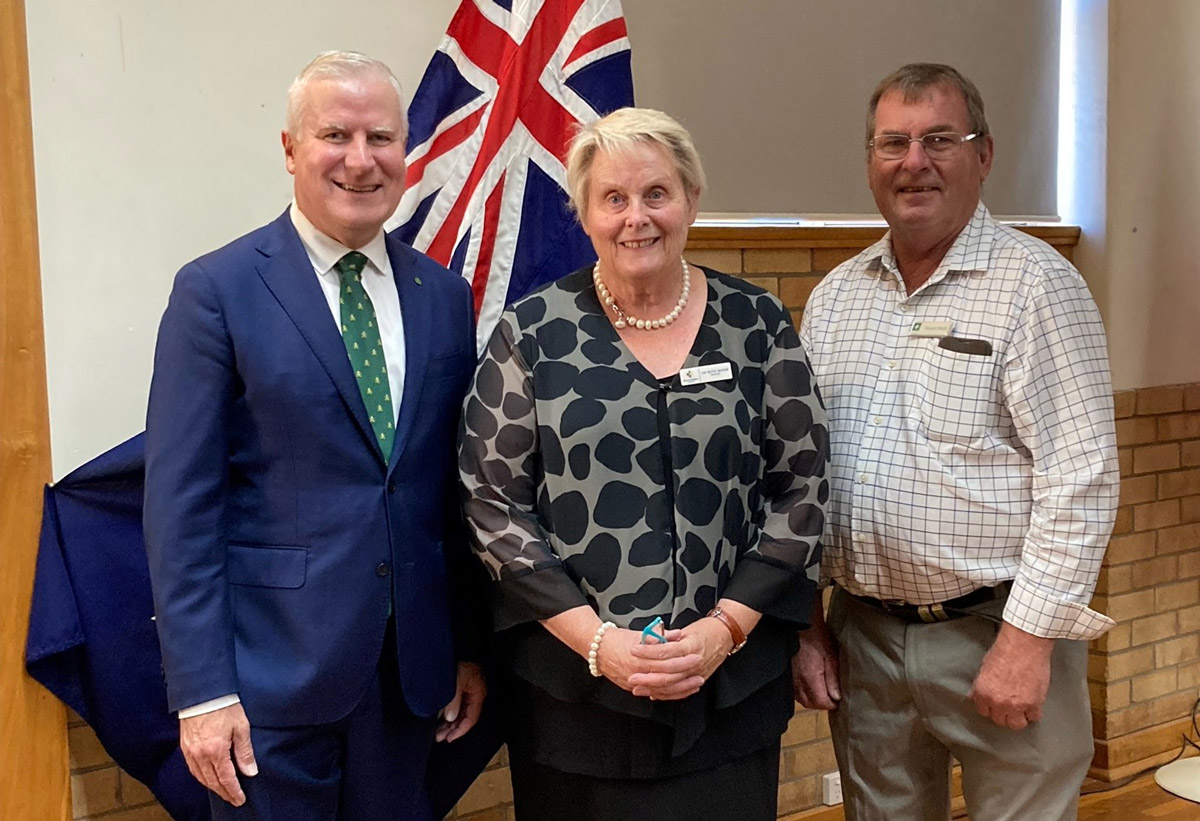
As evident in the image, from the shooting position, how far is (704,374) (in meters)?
1.87

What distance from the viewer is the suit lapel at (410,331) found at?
6.04ft

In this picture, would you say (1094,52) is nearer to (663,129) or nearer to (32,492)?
(663,129)

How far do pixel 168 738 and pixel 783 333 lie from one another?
4.33 ft

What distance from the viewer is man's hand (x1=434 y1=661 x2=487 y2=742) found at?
203cm

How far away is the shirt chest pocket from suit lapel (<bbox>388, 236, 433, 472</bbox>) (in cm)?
88

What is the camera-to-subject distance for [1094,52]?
141 inches

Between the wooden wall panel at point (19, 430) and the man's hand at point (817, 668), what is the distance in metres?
1.40

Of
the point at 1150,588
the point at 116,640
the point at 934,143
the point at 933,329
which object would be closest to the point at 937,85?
the point at 934,143

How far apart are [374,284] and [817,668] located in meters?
1.14

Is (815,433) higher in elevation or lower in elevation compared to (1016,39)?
lower

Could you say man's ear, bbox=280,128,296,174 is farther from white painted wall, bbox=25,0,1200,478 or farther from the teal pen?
the teal pen

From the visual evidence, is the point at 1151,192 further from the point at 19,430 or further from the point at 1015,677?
the point at 19,430

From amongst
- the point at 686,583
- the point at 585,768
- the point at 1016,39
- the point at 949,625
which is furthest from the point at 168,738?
the point at 1016,39

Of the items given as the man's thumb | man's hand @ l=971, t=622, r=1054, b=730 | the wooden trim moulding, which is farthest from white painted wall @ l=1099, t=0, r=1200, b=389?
the man's thumb
